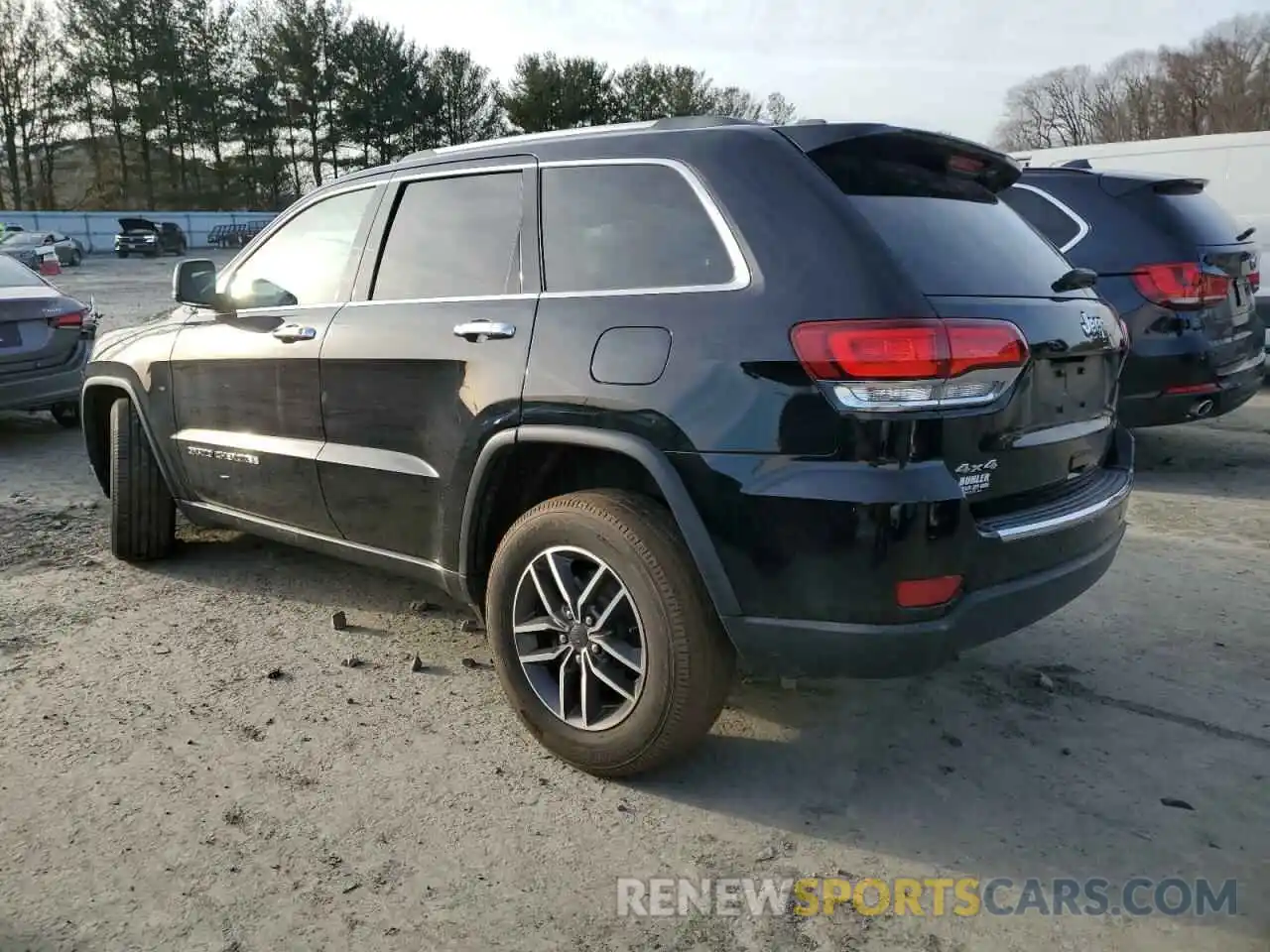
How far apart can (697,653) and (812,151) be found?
1.39 metres

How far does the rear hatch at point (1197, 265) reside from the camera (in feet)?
19.2

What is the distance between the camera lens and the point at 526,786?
9.64 ft

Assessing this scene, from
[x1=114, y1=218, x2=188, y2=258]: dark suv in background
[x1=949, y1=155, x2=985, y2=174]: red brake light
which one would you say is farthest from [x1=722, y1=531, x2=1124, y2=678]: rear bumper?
[x1=114, y1=218, x2=188, y2=258]: dark suv in background

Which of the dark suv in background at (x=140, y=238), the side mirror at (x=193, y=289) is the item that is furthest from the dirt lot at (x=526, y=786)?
the dark suv in background at (x=140, y=238)

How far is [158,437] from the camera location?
15.2 feet

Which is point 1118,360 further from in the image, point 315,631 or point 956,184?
point 315,631

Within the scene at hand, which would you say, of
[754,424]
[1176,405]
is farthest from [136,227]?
[754,424]

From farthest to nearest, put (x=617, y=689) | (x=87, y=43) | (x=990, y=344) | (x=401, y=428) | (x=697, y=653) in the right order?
1. (x=87, y=43)
2. (x=401, y=428)
3. (x=617, y=689)
4. (x=697, y=653)
5. (x=990, y=344)

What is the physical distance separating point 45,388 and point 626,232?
6.48 meters

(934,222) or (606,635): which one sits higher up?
(934,222)

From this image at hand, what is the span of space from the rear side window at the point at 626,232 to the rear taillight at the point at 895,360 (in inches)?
14.4

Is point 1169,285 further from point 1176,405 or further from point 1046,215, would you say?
point 1046,215

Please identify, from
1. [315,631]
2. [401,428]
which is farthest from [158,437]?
[401,428]

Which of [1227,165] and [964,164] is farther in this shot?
[1227,165]
